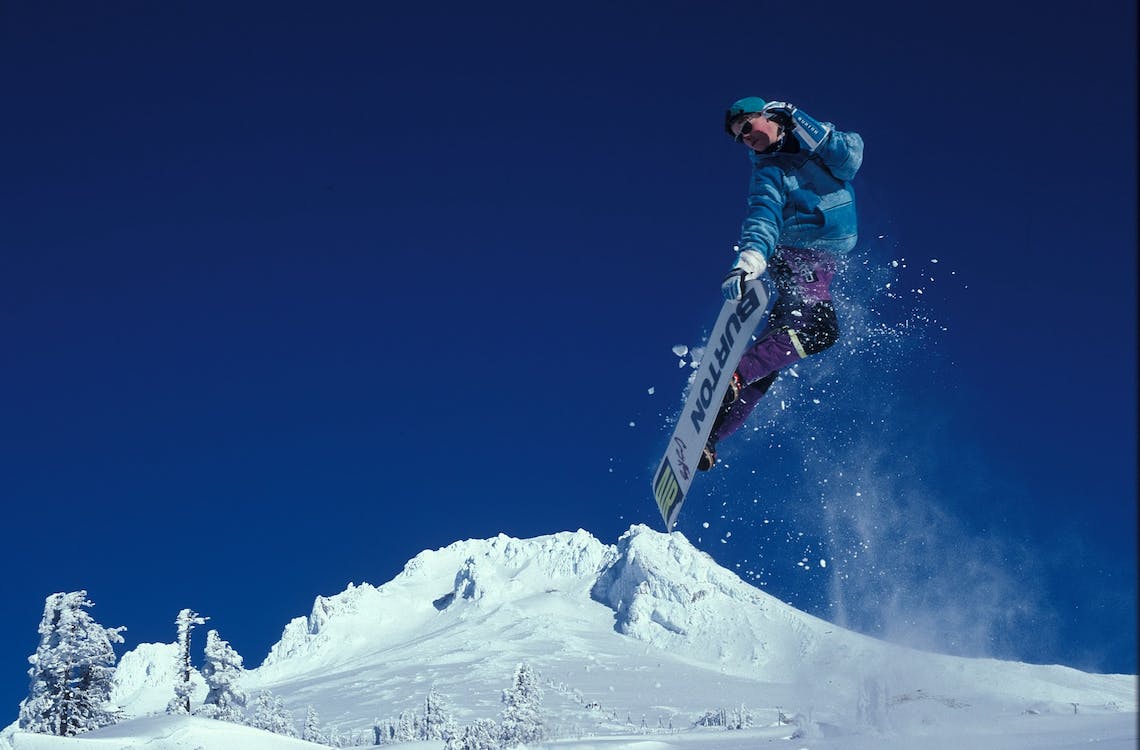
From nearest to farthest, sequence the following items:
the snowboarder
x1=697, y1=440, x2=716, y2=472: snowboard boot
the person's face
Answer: the snowboarder
the person's face
x1=697, y1=440, x2=716, y2=472: snowboard boot

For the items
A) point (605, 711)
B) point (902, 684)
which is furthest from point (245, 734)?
point (605, 711)

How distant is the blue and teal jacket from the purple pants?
172mm

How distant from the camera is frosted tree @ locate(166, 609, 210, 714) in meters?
31.7

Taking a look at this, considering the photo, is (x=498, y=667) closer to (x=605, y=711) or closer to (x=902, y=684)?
(x=605, y=711)

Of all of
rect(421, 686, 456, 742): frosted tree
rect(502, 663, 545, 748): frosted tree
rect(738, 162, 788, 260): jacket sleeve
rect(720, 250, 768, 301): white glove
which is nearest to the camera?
rect(720, 250, 768, 301): white glove

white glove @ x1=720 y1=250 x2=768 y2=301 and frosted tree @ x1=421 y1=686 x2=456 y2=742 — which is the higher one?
frosted tree @ x1=421 y1=686 x2=456 y2=742

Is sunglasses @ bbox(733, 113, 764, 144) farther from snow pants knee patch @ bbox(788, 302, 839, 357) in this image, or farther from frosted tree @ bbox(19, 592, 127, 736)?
frosted tree @ bbox(19, 592, 127, 736)

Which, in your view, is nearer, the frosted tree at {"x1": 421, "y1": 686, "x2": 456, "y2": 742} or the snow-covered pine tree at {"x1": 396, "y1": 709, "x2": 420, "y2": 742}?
the frosted tree at {"x1": 421, "y1": 686, "x2": 456, "y2": 742}

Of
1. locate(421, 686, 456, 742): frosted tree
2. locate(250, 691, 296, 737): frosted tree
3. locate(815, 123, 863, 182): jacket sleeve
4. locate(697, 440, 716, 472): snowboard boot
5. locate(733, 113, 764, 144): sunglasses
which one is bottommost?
locate(697, 440, 716, 472): snowboard boot

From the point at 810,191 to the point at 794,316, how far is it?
41.9 inches

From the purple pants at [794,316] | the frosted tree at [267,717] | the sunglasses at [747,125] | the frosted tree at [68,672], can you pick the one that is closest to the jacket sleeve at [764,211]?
the sunglasses at [747,125]

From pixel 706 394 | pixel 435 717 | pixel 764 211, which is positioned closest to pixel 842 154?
pixel 764 211

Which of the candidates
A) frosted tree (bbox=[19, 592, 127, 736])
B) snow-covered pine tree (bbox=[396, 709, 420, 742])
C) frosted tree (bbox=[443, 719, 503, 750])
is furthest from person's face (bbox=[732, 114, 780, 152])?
snow-covered pine tree (bbox=[396, 709, 420, 742])

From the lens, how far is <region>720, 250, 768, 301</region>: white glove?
645 cm
